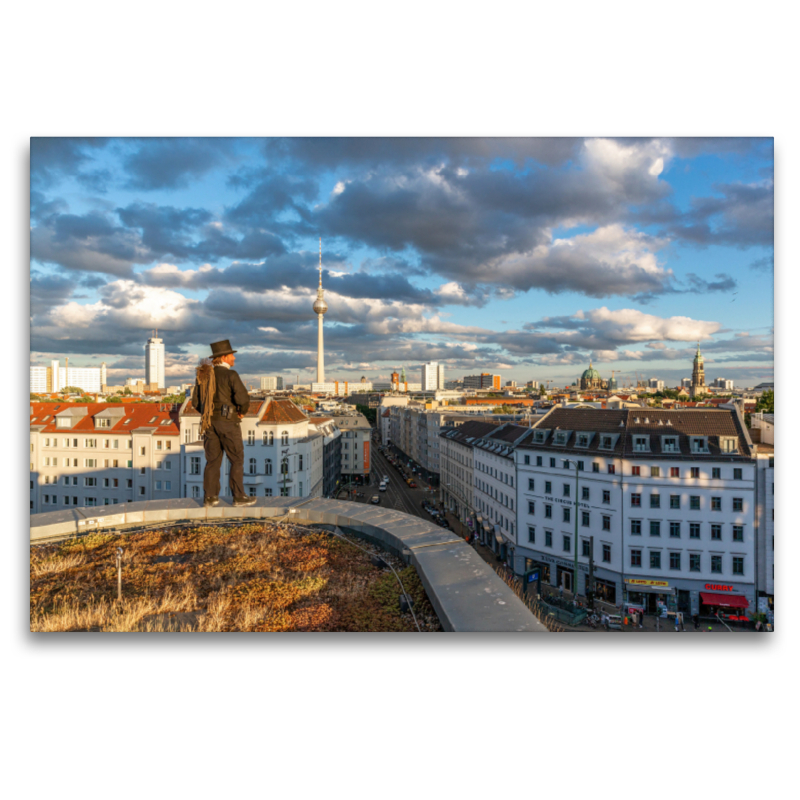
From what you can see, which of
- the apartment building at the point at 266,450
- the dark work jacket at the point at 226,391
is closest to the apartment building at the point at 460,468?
the apartment building at the point at 266,450

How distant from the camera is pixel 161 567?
4.89 meters

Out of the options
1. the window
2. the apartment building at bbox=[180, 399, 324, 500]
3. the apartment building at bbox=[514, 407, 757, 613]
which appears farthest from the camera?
the apartment building at bbox=[180, 399, 324, 500]

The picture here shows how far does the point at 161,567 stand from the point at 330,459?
2788 centimetres

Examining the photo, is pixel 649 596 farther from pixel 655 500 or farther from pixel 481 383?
pixel 481 383

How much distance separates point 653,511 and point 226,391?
13242 millimetres

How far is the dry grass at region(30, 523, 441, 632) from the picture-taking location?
4.33 meters

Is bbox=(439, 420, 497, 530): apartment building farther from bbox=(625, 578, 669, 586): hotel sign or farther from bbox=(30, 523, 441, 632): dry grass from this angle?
bbox=(30, 523, 441, 632): dry grass

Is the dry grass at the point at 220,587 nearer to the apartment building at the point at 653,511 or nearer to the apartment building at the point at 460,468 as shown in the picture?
the apartment building at the point at 653,511

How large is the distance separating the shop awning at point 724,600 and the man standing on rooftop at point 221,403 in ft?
44.2

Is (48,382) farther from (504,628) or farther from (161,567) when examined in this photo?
(504,628)

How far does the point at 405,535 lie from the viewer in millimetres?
4883

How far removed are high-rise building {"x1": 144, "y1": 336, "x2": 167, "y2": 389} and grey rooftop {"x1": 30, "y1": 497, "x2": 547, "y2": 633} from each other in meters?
4.25

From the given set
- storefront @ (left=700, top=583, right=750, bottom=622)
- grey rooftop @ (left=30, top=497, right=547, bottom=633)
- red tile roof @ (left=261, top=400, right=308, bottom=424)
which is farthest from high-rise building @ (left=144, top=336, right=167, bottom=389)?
storefront @ (left=700, top=583, right=750, bottom=622)

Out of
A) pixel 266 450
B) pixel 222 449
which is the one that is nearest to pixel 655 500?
pixel 222 449
